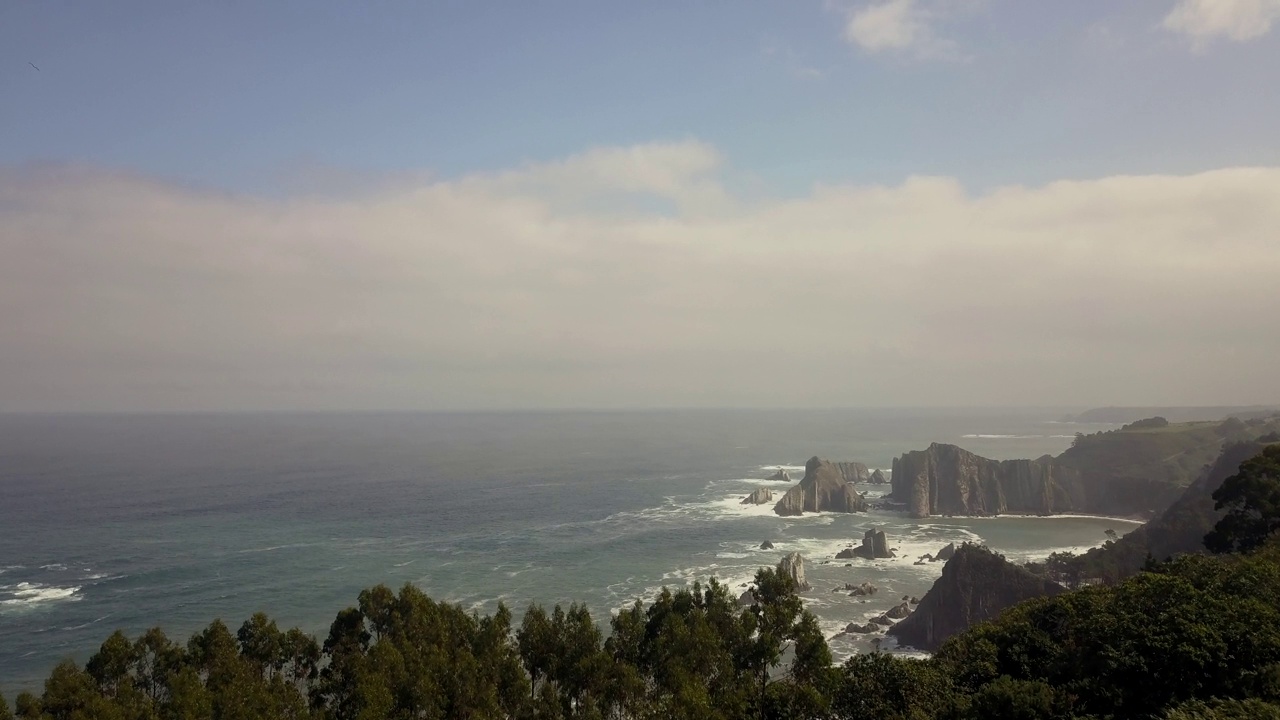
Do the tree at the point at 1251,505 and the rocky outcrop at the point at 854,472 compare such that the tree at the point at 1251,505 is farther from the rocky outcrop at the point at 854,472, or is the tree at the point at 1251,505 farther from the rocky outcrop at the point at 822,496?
the rocky outcrop at the point at 854,472

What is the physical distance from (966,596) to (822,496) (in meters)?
73.5

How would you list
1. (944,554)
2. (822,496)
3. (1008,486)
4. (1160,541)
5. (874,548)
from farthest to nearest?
(822,496) < (1008,486) < (874,548) < (944,554) < (1160,541)

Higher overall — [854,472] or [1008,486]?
[1008,486]

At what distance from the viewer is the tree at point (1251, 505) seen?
55.7 metres

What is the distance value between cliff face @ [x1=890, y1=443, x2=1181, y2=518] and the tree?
80.6 meters

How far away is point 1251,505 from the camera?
5731 cm

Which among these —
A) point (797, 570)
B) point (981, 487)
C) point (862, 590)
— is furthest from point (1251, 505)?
point (981, 487)

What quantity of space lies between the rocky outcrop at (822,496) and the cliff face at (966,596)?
66.4m

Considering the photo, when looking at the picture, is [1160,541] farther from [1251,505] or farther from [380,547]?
[380,547]

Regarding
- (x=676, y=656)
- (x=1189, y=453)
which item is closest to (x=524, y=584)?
(x=676, y=656)

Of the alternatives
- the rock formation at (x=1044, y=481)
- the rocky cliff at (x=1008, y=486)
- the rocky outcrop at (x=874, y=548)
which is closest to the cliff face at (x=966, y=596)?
the rocky outcrop at (x=874, y=548)

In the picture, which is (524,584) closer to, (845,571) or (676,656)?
(845,571)

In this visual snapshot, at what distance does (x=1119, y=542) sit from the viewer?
9050 centimetres

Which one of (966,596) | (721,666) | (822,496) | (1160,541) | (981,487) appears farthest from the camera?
(822,496)
